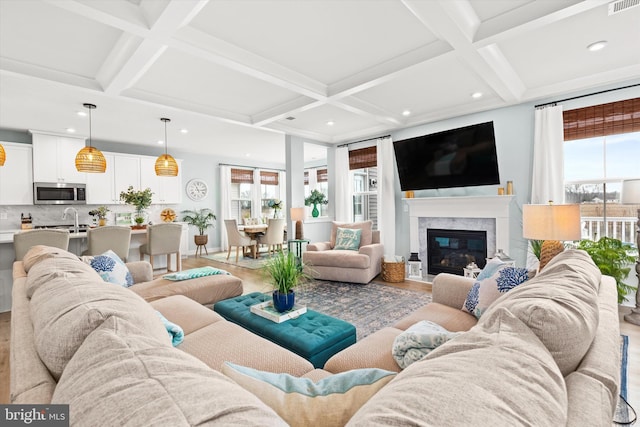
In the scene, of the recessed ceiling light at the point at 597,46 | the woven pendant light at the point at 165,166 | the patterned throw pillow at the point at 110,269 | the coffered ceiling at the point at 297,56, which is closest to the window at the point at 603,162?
the coffered ceiling at the point at 297,56

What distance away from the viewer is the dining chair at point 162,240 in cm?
481

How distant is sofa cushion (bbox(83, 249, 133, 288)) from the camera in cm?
234

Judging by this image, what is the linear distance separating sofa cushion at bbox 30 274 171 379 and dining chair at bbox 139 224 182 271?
13.3 feet

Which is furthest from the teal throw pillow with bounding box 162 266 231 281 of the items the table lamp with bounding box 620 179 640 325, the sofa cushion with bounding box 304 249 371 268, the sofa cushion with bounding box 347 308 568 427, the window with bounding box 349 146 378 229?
the table lamp with bounding box 620 179 640 325

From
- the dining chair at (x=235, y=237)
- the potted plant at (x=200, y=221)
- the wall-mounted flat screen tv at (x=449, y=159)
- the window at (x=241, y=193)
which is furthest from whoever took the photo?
the window at (x=241, y=193)

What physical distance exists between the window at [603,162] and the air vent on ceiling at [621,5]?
168 centimetres

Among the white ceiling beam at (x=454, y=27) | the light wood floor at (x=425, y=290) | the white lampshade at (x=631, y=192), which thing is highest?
the white ceiling beam at (x=454, y=27)

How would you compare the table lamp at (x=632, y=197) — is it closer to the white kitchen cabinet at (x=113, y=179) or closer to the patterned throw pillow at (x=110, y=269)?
the patterned throw pillow at (x=110, y=269)

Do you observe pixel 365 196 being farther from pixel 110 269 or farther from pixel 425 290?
pixel 110 269

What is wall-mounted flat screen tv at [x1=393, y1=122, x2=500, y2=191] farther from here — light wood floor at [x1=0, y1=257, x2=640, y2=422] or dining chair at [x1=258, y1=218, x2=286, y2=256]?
dining chair at [x1=258, y1=218, x2=286, y2=256]

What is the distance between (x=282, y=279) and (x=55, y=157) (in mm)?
5670

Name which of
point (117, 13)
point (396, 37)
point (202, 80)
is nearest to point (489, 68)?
point (396, 37)

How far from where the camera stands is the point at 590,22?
240cm

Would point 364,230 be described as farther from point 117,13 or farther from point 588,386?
point 588,386
